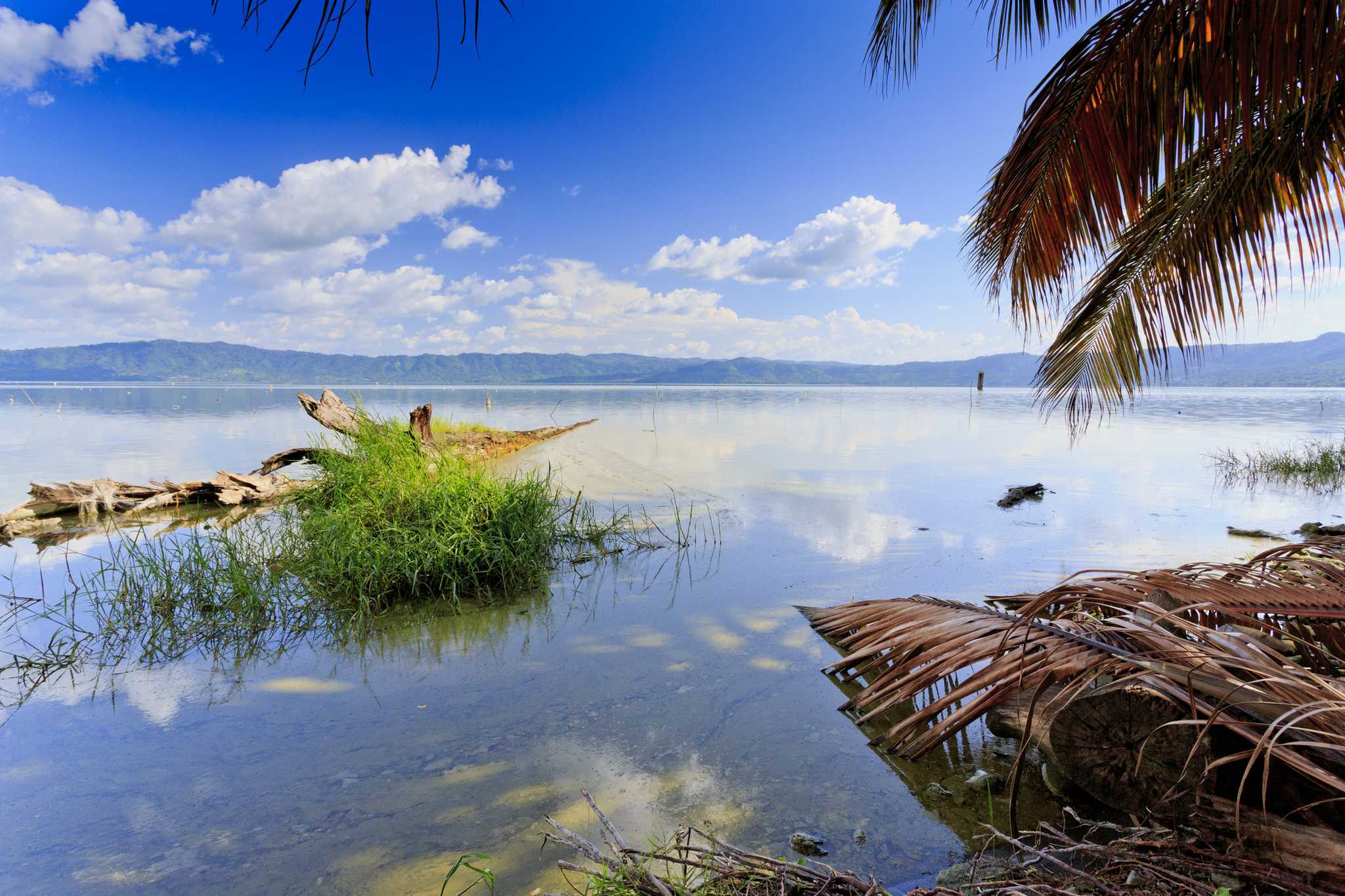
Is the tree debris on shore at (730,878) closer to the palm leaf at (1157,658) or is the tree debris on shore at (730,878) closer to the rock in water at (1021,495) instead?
the palm leaf at (1157,658)

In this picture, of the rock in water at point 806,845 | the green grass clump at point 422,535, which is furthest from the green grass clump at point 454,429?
the rock in water at point 806,845

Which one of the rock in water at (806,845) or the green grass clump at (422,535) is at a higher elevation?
the green grass clump at (422,535)

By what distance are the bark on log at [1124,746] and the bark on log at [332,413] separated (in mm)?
8238

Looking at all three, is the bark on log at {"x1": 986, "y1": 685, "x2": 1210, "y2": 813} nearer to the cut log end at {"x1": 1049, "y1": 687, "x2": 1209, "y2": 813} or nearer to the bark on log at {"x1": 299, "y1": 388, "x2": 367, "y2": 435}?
the cut log end at {"x1": 1049, "y1": 687, "x2": 1209, "y2": 813}

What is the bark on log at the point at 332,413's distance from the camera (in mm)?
8367

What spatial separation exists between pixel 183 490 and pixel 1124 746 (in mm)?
9624

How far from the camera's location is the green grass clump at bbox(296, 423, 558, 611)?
4871mm

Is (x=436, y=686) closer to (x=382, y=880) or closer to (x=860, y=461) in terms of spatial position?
(x=382, y=880)

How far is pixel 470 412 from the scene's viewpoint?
28.5 meters

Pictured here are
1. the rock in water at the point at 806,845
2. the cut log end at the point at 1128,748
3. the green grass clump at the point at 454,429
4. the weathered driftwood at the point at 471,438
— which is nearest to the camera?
the cut log end at the point at 1128,748

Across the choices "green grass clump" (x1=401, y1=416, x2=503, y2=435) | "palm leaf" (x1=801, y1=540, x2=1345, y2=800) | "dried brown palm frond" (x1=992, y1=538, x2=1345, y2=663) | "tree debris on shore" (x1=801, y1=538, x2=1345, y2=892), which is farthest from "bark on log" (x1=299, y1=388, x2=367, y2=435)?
"dried brown palm frond" (x1=992, y1=538, x2=1345, y2=663)

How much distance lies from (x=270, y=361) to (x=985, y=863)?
23748cm

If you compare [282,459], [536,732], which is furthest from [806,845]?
[282,459]

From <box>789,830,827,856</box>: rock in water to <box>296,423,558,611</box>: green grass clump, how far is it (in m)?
3.31
